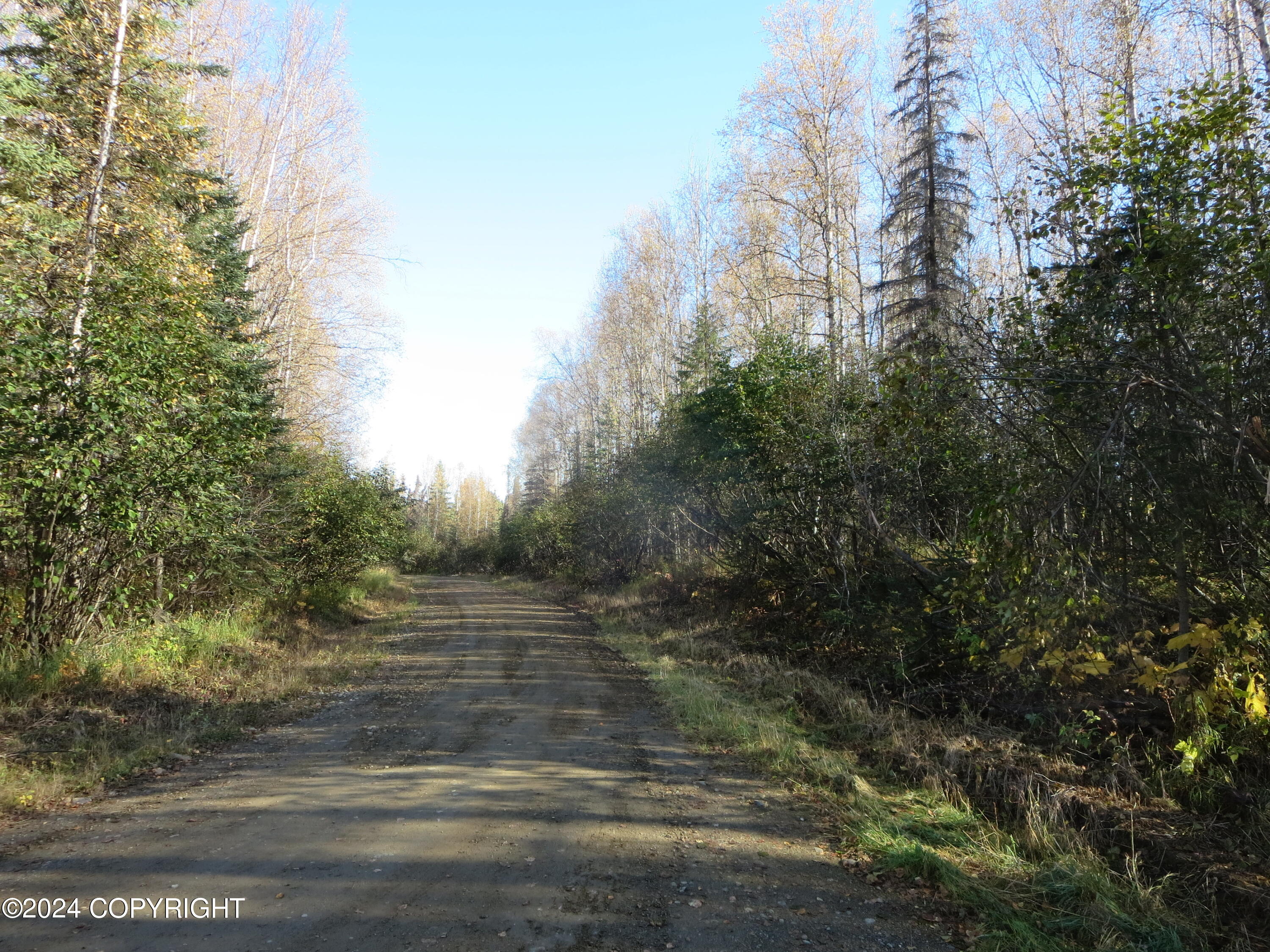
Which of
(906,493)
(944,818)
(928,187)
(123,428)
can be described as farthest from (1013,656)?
(928,187)

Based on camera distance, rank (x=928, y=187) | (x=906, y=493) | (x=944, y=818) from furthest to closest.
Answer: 1. (x=928, y=187)
2. (x=906, y=493)
3. (x=944, y=818)

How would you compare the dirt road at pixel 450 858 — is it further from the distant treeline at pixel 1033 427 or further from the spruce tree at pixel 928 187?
the spruce tree at pixel 928 187

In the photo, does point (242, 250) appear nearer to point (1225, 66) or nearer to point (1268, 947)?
point (1268, 947)

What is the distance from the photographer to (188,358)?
8961 millimetres

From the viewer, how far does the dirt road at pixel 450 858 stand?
3.67 meters

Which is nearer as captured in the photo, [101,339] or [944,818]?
[944,818]

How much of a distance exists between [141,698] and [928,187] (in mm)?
17918

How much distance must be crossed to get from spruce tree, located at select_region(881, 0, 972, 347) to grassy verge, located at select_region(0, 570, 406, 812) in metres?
14.0

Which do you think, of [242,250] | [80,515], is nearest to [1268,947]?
[80,515]

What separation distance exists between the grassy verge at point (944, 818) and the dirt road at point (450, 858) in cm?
41

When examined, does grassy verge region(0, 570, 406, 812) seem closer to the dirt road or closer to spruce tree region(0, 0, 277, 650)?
the dirt road

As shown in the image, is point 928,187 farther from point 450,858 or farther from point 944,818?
point 450,858

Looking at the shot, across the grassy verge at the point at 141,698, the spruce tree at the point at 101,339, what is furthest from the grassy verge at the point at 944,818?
the spruce tree at the point at 101,339

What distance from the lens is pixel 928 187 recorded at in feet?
54.1
